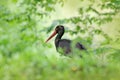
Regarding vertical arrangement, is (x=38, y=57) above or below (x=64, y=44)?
above

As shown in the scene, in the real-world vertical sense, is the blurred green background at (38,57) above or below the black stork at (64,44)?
above

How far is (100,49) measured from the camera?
5.43 metres

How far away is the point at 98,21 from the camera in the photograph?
7.38 meters

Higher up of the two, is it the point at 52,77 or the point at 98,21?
the point at 52,77

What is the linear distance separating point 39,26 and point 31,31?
1.03 meters

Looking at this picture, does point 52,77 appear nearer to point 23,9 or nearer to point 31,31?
point 31,31

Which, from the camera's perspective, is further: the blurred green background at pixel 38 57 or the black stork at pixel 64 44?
the black stork at pixel 64 44

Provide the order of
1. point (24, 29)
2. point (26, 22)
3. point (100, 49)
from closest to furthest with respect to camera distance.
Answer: point (100, 49), point (24, 29), point (26, 22)

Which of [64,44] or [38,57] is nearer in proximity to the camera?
[38,57]

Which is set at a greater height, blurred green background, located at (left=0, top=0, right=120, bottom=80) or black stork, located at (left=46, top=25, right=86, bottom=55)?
blurred green background, located at (left=0, top=0, right=120, bottom=80)

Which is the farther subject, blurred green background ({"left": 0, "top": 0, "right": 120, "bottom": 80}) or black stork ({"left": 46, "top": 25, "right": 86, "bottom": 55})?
black stork ({"left": 46, "top": 25, "right": 86, "bottom": 55})

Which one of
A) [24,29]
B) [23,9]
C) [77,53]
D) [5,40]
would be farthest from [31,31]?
[77,53]

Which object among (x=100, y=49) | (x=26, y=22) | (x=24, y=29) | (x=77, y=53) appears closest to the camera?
(x=77, y=53)

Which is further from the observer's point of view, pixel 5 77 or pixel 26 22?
pixel 26 22
